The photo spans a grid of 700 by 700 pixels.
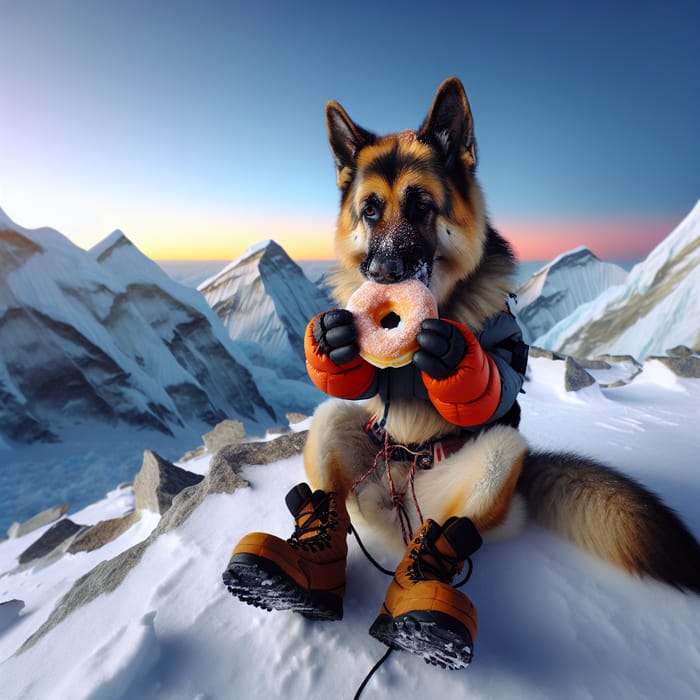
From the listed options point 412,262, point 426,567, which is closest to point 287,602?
point 426,567

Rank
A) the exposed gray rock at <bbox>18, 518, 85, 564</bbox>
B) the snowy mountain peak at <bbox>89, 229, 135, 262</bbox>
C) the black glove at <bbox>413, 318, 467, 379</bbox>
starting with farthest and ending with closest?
1. the snowy mountain peak at <bbox>89, 229, 135, 262</bbox>
2. the exposed gray rock at <bbox>18, 518, 85, 564</bbox>
3. the black glove at <bbox>413, 318, 467, 379</bbox>

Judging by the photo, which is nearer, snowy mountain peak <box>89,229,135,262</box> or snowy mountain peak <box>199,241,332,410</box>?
snowy mountain peak <box>89,229,135,262</box>

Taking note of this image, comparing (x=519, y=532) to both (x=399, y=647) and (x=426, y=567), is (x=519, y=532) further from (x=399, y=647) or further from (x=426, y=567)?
A: (x=399, y=647)

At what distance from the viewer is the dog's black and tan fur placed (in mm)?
1090

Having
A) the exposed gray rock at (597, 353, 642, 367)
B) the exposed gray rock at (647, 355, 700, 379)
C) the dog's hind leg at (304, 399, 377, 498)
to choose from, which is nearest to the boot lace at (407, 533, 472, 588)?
the dog's hind leg at (304, 399, 377, 498)

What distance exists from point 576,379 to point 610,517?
3678mm

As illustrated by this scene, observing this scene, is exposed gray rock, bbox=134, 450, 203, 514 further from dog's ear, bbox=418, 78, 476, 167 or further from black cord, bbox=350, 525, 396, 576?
dog's ear, bbox=418, 78, 476, 167

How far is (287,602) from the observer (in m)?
1.00

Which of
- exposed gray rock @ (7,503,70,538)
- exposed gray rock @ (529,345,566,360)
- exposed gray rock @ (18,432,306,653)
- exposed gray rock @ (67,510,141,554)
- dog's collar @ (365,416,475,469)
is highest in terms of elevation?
dog's collar @ (365,416,475,469)

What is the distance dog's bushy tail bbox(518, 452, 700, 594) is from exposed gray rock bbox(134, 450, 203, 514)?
2591mm

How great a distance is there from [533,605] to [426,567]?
311 millimetres

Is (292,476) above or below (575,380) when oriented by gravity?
above

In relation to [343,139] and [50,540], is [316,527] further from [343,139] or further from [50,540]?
[50,540]

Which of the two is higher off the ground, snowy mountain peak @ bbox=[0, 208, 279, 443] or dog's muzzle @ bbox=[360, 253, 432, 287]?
dog's muzzle @ bbox=[360, 253, 432, 287]
